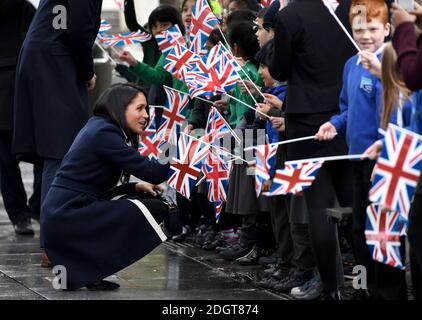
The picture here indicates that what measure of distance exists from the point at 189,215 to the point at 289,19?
137 inches

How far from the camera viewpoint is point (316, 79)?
7402 mm

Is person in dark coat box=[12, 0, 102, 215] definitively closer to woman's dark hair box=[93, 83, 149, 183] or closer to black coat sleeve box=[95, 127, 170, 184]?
woman's dark hair box=[93, 83, 149, 183]

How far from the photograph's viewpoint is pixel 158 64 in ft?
33.8

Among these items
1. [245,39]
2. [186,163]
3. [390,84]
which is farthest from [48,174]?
[390,84]

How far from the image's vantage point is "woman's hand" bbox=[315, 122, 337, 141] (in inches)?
267

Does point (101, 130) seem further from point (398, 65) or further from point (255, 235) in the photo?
point (398, 65)

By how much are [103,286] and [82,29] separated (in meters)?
1.91

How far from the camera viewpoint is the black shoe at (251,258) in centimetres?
890

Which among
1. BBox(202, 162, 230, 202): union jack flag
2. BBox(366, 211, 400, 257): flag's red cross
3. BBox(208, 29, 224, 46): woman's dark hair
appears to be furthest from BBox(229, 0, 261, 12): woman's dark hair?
BBox(366, 211, 400, 257): flag's red cross

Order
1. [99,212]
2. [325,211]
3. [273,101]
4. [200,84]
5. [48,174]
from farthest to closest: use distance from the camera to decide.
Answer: [48,174], [200,84], [273,101], [99,212], [325,211]

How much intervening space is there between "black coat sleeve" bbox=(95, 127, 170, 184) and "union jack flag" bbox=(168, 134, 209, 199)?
0.40 meters

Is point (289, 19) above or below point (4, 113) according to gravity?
above

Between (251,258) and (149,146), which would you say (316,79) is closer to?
(251,258)

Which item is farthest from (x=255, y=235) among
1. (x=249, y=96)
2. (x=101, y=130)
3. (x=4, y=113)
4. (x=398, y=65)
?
(x=398, y=65)
